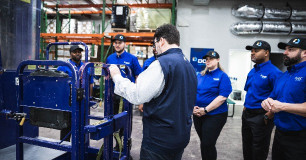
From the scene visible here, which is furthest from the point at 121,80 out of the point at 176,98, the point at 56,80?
the point at 56,80

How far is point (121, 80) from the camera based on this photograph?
1.68 meters

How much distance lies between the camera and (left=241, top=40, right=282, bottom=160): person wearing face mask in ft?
9.05

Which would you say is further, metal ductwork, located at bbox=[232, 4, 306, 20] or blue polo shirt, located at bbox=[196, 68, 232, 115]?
metal ductwork, located at bbox=[232, 4, 306, 20]

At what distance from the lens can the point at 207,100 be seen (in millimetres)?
2916

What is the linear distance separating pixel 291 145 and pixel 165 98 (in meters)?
1.57

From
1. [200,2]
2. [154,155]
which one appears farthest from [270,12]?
[154,155]

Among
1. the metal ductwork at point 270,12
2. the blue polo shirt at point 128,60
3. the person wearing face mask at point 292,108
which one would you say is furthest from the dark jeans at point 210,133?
the metal ductwork at point 270,12

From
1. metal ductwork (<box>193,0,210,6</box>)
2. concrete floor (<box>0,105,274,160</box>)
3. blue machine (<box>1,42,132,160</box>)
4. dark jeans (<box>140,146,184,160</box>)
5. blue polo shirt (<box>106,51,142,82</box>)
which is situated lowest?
concrete floor (<box>0,105,274,160</box>)

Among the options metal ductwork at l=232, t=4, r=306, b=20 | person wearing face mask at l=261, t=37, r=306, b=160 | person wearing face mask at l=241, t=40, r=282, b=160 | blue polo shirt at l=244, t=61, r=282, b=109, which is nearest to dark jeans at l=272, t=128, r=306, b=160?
person wearing face mask at l=261, t=37, r=306, b=160

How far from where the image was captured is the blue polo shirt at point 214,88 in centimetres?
286

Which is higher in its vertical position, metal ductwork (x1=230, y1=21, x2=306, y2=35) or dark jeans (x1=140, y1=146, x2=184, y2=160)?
→ metal ductwork (x1=230, y1=21, x2=306, y2=35)

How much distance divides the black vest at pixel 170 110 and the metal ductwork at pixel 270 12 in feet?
22.6

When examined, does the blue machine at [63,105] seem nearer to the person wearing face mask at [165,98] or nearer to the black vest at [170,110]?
the person wearing face mask at [165,98]

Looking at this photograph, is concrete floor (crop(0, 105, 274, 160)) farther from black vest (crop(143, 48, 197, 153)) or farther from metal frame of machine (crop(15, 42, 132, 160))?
black vest (crop(143, 48, 197, 153))
